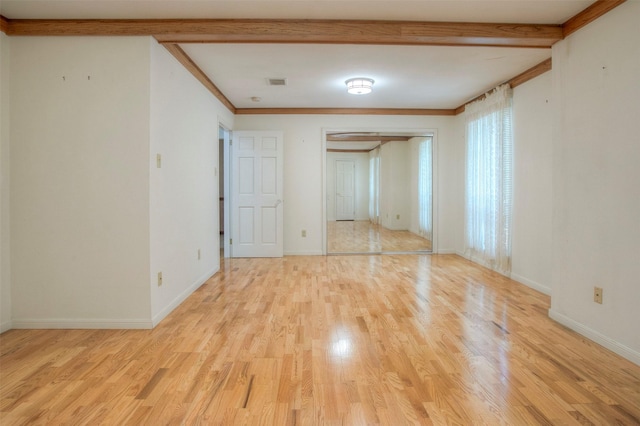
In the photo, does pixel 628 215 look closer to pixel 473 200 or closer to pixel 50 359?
pixel 473 200

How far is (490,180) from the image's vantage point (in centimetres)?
501

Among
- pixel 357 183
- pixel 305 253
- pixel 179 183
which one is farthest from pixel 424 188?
pixel 179 183

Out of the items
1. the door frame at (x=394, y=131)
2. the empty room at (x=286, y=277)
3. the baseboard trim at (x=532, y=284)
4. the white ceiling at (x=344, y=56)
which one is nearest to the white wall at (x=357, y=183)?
the door frame at (x=394, y=131)

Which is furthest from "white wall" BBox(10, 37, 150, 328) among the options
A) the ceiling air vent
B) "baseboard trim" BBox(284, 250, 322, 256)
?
"baseboard trim" BBox(284, 250, 322, 256)

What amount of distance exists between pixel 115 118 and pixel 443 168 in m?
5.04

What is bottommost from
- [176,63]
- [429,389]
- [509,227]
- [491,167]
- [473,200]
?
[429,389]

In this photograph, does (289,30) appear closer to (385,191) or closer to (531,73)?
(531,73)

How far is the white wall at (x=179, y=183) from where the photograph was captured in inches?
120

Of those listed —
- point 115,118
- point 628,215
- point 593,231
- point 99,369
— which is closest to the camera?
point 99,369

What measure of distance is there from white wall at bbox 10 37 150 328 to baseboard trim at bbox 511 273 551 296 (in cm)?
388

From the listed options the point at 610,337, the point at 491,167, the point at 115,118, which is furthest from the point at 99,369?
the point at 491,167

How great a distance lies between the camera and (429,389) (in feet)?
6.61

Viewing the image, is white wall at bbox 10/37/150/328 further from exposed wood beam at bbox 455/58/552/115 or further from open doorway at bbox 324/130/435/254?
exposed wood beam at bbox 455/58/552/115

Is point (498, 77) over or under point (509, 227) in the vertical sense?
over
